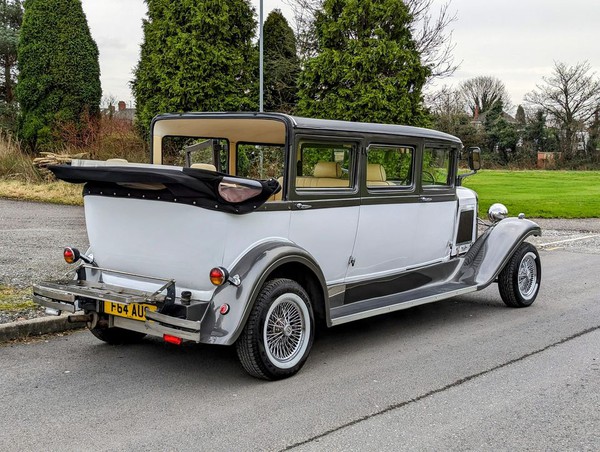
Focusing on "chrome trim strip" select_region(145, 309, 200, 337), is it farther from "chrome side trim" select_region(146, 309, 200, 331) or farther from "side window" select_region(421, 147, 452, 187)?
"side window" select_region(421, 147, 452, 187)

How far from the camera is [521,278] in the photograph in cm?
745

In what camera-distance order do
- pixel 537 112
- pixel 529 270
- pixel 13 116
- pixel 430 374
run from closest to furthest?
pixel 430 374 → pixel 529 270 → pixel 13 116 → pixel 537 112

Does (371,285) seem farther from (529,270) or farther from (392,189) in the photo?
(529,270)

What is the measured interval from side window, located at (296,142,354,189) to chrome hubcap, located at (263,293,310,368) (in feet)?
3.25

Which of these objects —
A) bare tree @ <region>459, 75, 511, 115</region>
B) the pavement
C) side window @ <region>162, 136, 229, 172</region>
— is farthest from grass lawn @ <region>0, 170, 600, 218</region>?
bare tree @ <region>459, 75, 511, 115</region>

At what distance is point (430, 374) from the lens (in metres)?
5.07

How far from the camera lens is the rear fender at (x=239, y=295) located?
15.0 ft

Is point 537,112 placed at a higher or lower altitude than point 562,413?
higher

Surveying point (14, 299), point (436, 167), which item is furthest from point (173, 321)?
point (436, 167)

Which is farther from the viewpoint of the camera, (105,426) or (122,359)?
(122,359)

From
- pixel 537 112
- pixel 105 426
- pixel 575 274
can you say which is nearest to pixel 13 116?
pixel 575 274

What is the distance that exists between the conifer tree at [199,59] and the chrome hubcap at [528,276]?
454 inches

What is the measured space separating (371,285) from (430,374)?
3.72ft

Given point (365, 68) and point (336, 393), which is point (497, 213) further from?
point (365, 68)
